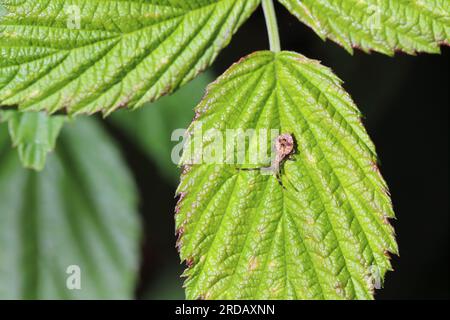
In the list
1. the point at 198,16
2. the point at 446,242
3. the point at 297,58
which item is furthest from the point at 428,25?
the point at 446,242

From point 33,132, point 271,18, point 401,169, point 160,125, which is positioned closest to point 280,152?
point 271,18

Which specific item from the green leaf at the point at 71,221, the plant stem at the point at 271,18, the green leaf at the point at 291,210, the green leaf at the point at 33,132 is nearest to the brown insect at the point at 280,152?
the green leaf at the point at 291,210

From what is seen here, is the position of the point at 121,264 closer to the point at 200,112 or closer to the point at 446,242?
the point at 200,112

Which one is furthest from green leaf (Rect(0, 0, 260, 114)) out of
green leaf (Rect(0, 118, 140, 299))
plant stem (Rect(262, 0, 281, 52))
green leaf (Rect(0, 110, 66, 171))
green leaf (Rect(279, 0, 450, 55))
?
green leaf (Rect(0, 118, 140, 299))

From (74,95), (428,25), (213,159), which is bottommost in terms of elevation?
(213,159)

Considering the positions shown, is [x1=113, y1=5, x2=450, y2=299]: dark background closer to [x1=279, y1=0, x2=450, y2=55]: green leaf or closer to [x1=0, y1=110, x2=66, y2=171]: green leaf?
[x1=0, y1=110, x2=66, y2=171]: green leaf

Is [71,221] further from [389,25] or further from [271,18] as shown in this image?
[389,25]
